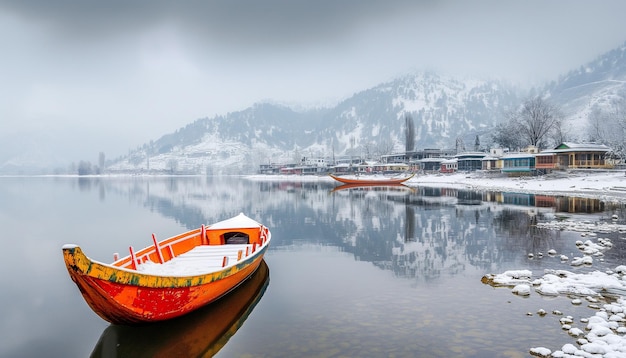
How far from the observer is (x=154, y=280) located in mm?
→ 9742

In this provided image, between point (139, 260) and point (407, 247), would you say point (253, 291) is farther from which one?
point (407, 247)

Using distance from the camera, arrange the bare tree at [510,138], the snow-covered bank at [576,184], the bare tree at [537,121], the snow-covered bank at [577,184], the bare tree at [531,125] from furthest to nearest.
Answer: the bare tree at [510,138]
the bare tree at [531,125]
the bare tree at [537,121]
the snow-covered bank at [577,184]
the snow-covered bank at [576,184]

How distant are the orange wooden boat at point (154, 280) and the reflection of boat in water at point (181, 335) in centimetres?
42

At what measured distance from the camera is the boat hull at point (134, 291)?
878 centimetres

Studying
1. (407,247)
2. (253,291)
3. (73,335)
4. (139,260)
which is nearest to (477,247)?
(407,247)

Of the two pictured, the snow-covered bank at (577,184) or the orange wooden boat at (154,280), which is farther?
the snow-covered bank at (577,184)

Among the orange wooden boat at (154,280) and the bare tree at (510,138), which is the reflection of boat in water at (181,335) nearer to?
the orange wooden boat at (154,280)

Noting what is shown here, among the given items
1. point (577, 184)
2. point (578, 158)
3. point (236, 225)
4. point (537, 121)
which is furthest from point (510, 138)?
point (236, 225)

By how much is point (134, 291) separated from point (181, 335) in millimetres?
1919

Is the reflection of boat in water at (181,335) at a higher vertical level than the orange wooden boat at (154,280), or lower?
lower

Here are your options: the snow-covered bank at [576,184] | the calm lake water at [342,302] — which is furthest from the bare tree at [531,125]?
the calm lake water at [342,302]

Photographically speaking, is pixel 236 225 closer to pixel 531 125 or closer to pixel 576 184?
pixel 576 184

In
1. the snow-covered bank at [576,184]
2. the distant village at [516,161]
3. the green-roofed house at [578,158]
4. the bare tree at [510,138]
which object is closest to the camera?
the snow-covered bank at [576,184]

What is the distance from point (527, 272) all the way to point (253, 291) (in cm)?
1026
